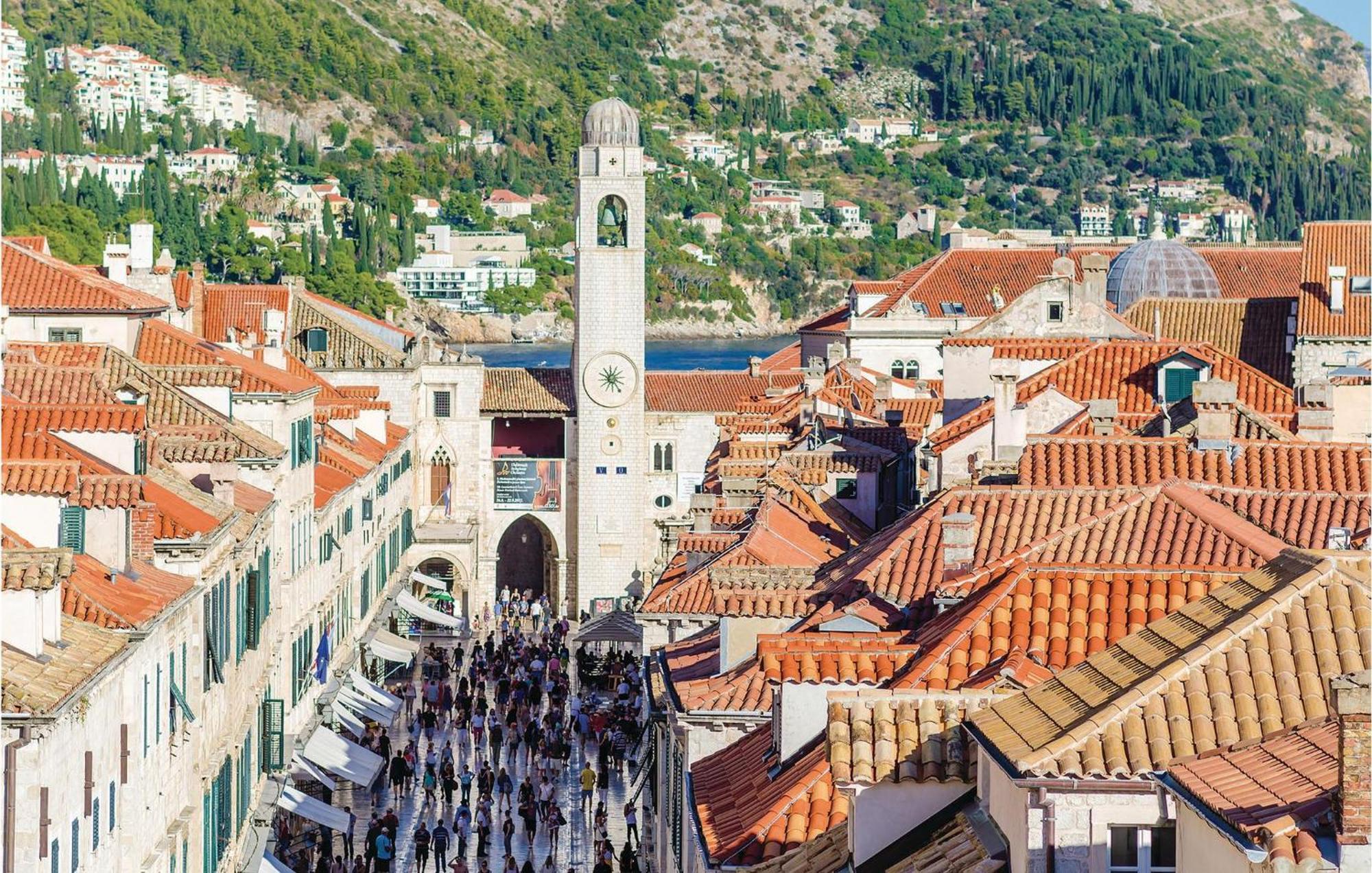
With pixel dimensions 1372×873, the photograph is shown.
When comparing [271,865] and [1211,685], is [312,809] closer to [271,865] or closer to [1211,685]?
[271,865]

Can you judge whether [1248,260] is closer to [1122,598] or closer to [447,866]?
[447,866]

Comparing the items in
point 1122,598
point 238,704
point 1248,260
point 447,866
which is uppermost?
point 1248,260

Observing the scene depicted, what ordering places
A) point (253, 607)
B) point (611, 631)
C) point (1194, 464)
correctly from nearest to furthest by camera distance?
point (1194, 464) < point (253, 607) < point (611, 631)

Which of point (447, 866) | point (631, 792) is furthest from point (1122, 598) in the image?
point (631, 792)

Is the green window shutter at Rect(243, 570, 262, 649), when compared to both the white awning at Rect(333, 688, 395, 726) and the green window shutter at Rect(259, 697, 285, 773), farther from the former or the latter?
the white awning at Rect(333, 688, 395, 726)

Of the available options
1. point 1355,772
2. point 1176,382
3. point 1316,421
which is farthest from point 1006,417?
point 1355,772

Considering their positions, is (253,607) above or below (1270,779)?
below
